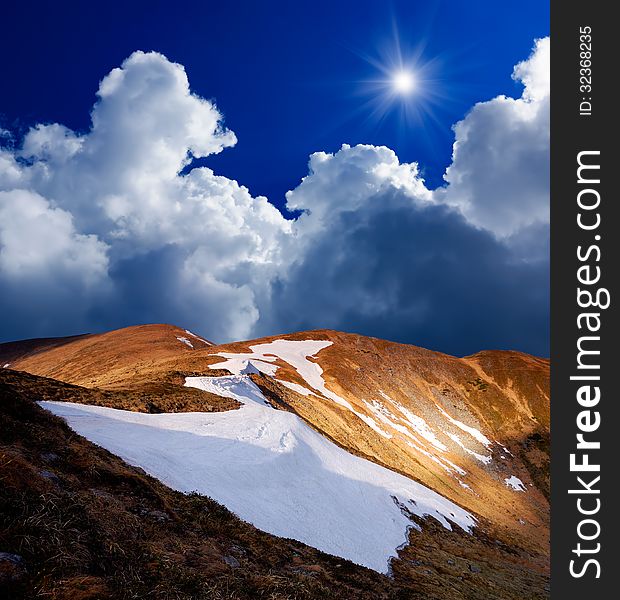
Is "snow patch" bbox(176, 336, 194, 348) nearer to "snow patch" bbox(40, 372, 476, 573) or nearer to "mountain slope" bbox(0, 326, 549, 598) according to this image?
"mountain slope" bbox(0, 326, 549, 598)

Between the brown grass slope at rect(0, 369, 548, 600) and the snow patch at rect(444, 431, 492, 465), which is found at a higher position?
the snow patch at rect(444, 431, 492, 465)

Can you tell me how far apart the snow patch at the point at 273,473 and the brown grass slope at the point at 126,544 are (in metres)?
2.13

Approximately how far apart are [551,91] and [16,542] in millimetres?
17980

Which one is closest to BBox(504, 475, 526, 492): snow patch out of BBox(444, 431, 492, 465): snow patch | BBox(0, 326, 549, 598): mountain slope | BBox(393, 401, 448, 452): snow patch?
BBox(0, 326, 549, 598): mountain slope

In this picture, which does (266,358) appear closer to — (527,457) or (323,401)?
(323,401)

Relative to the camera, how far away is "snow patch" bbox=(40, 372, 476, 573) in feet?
52.7

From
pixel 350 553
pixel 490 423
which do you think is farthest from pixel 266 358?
pixel 350 553

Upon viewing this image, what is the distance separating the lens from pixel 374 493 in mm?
25875

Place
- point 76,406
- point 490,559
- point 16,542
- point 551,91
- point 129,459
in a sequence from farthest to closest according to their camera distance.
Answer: point 490,559
point 76,406
point 129,459
point 551,91
point 16,542

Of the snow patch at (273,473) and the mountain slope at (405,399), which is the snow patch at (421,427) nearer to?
the mountain slope at (405,399)

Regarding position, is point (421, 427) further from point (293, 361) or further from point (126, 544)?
point (126, 544)

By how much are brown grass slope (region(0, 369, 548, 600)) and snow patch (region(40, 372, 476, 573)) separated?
7.00ft

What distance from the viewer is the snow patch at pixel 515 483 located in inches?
2499

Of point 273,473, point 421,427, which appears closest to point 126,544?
point 273,473
